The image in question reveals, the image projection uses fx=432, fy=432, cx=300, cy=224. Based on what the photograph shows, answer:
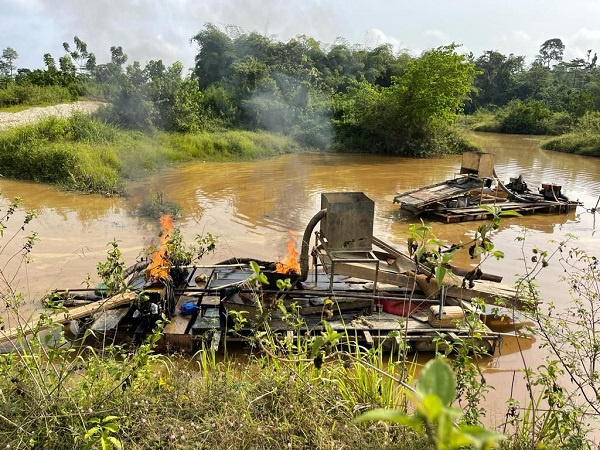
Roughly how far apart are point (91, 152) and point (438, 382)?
63.1ft

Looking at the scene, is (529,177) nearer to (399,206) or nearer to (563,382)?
(399,206)

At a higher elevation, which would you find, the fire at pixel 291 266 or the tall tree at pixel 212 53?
the tall tree at pixel 212 53

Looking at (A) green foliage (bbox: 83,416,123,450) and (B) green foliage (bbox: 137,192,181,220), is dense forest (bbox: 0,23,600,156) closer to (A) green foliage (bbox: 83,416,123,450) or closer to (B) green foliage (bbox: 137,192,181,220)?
(B) green foliage (bbox: 137,192,181,220)

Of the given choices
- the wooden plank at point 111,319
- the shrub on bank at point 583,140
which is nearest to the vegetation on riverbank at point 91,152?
the wooden plank at point 111,319

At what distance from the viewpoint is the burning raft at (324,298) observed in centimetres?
591

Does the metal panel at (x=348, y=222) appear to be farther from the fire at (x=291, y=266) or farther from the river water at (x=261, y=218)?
the river water at (x=261, y=218)

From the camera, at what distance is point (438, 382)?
931 millimetres

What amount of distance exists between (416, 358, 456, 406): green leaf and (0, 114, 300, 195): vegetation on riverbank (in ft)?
52.5

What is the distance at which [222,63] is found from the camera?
38.7 meters

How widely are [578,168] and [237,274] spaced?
23850mm

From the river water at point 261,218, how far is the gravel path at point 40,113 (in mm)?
6083

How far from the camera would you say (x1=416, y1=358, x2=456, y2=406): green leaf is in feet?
2.92

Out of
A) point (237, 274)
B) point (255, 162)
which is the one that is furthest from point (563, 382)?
point (255, 162)

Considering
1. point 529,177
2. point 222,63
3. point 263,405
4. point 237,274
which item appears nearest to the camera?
point 263,405
